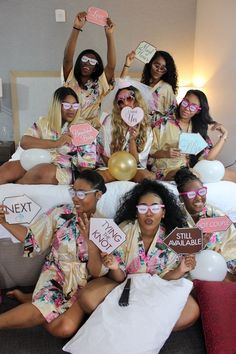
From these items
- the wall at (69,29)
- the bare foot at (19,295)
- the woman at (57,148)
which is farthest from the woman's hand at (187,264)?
the wall at (69,29)

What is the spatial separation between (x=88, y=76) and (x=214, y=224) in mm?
1736

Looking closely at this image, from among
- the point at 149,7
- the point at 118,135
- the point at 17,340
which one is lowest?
the point at 17,340

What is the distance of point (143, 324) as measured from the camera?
146 centimetres

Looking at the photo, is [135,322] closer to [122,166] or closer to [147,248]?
[147,248]

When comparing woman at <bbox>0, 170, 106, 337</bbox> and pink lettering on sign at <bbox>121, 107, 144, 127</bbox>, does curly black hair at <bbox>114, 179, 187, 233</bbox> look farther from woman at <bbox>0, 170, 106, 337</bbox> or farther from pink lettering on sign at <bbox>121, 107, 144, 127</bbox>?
pink lettering on sign at <bbox>121, 107, 144, 127</bbox>

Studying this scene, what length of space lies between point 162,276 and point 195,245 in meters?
0.21

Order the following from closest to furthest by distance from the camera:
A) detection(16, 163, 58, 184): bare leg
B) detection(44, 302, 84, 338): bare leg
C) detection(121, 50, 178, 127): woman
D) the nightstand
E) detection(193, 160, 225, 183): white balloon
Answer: detection(44, 302, 84, 338): bare leg, detection(16, 163, 58, 184): bare leg, detection(193, 160, 225, 183): white balloon, detection(121, 50, 178, 127): woman, the nightstand

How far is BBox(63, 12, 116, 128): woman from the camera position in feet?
9.55

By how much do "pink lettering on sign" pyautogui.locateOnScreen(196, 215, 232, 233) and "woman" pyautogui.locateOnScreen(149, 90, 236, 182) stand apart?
0.77 metres

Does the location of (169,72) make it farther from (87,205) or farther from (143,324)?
(143,324)

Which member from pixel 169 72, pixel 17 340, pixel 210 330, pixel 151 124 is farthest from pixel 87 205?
pixel 169 72

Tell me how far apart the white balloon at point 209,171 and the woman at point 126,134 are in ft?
1.12

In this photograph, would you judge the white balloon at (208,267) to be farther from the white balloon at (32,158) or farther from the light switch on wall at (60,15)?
the light switch on wall at (60,15)

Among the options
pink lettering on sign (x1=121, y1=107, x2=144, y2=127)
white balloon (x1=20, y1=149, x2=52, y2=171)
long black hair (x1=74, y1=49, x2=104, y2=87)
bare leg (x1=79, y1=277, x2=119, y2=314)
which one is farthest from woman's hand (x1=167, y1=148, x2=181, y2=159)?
bare leg (x1=79, y1=277, x2=119, y2=314)
